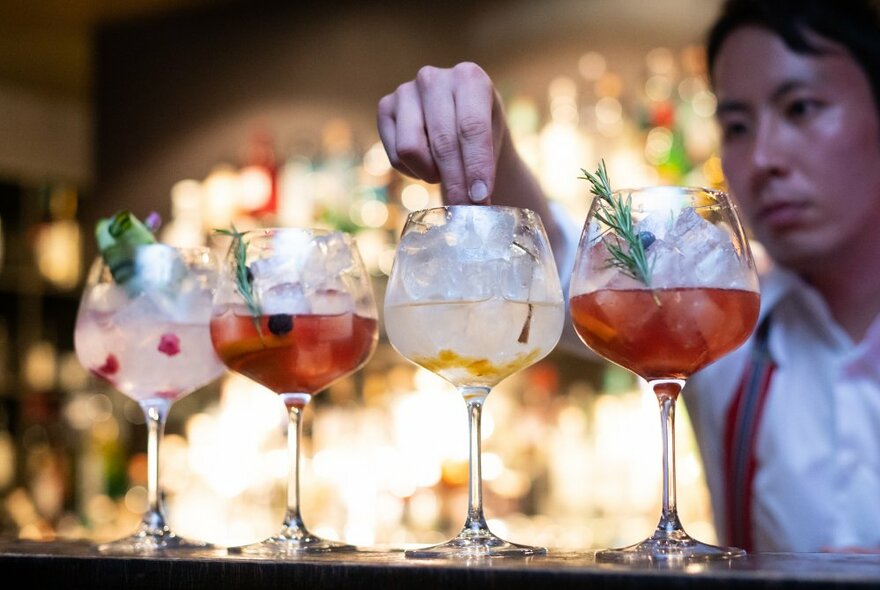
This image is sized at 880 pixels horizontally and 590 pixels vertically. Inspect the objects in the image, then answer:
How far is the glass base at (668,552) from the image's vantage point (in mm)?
945

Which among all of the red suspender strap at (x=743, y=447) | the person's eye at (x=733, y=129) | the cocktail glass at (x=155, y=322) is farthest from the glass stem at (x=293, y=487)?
the person's eye at (x=733, y=129)

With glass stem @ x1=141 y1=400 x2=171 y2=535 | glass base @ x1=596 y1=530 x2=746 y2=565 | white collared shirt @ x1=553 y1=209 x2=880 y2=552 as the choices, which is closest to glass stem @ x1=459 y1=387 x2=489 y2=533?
glass base @ x1=596 y1=530 x2=746 y2=565

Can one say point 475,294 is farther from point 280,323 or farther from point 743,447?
point 743,447

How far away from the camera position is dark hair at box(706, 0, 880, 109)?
6.68 ft

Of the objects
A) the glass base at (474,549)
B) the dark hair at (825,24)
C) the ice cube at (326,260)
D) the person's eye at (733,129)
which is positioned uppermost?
the dark hair at (825,24)

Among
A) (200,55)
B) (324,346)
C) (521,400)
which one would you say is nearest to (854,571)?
(324,346)

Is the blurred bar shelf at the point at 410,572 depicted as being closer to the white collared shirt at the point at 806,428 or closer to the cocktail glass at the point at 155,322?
the cocktail glass at the point at 155,322

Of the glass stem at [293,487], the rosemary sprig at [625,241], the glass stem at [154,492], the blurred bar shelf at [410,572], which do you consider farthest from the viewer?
the glass stem at [154,492]

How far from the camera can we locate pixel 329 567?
916 millimetres

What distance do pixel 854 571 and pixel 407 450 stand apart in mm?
3100

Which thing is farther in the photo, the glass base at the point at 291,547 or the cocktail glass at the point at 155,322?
the cocktail glass at the point at 155,322

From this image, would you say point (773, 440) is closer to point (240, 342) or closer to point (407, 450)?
point (240, 342)

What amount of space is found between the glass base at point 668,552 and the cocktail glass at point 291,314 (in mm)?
338

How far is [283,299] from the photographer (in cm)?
124
